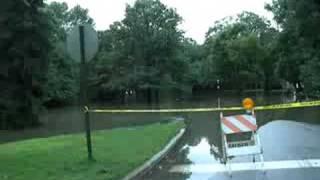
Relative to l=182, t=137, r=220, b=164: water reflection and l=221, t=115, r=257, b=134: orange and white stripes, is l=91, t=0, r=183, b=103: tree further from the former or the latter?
l=221, t=115, r=257, b=134: orange and white stripes

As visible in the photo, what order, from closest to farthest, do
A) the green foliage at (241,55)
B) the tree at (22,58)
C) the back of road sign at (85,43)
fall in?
the back of road sign at (85,43) → the tree at (22,58) → the green foliage at (241,55)

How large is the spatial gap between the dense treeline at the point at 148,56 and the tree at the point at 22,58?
81mm

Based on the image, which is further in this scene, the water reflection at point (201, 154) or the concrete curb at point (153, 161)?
the water reflection at point (201, 154)

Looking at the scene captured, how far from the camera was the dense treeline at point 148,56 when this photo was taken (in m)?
47.6

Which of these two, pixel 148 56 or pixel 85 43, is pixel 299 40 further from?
pixel 148 56

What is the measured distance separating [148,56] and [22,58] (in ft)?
137

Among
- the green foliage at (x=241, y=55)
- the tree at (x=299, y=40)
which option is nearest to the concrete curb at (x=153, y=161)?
the tree at (x=299, y=40)

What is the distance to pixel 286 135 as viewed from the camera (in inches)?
751

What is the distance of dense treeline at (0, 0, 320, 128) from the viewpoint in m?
47.6

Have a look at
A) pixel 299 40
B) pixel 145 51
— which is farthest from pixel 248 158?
pixel 145 51

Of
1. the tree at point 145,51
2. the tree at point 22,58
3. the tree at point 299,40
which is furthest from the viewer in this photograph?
the tree at point 145,51

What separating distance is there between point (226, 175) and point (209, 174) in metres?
0.54

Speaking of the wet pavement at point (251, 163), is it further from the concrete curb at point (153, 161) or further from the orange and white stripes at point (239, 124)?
the orange and white stripes at point (239, 124)

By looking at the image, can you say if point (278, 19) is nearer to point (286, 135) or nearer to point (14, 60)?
point (14, 60)
